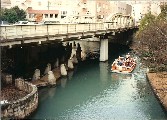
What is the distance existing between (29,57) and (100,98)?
38.6 feet

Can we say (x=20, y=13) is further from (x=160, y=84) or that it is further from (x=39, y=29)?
(x=160, y=84)

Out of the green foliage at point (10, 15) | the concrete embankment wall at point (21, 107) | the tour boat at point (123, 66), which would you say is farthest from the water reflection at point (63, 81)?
the green foliage at point (10, 15)

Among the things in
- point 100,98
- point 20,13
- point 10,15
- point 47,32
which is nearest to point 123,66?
point 100,98

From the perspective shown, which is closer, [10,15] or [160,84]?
[160,84]

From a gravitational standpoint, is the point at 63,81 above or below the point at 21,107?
below

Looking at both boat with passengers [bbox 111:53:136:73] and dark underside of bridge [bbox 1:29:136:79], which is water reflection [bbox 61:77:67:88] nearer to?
dark underside of bridge [bbox 1:29:136:79]

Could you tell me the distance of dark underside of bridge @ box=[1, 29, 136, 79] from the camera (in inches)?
1435

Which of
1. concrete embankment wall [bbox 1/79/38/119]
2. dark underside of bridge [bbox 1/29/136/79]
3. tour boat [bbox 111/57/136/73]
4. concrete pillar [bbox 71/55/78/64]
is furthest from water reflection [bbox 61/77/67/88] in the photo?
concrete embankment wall [bbox 1/79/38/119]

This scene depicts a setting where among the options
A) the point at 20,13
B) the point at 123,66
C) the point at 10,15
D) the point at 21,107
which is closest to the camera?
the point at 21,107

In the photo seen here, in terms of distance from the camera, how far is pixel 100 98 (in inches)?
1357

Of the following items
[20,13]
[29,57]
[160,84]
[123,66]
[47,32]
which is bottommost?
[160,84]

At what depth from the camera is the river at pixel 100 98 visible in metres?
28.7

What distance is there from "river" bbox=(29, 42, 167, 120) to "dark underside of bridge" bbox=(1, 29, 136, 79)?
11.1ft

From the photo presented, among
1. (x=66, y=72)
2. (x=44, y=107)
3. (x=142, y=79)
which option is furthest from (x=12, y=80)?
(x=142, y=79)
